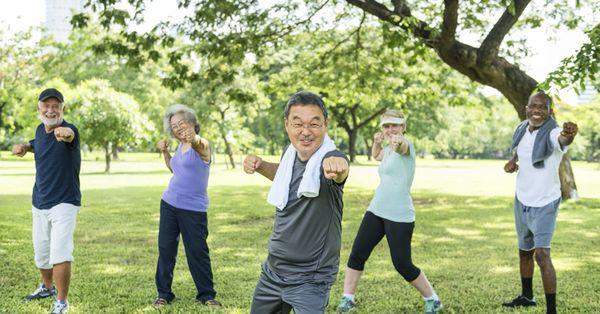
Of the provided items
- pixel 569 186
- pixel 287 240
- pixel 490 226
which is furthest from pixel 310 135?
pixel 569 186

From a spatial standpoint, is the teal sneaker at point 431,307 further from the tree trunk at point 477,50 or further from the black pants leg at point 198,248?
the tree trunk at point 477,50

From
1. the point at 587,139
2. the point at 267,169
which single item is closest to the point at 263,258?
the point at 267,169

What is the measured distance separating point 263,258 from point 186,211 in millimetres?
2924

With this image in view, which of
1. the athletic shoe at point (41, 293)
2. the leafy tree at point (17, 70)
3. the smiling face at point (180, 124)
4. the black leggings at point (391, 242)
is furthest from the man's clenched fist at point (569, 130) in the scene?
the leafy tree at point (17, 70)

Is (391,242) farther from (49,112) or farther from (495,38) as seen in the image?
(495,38)

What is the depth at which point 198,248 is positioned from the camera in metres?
5.68

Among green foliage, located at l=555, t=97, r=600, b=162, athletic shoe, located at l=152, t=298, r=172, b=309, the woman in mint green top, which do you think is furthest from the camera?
green foliage, located at l=555, t=97, r=600, b=162

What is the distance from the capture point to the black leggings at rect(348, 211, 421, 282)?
5246 millimetres

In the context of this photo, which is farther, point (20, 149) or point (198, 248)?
point (198, 248)

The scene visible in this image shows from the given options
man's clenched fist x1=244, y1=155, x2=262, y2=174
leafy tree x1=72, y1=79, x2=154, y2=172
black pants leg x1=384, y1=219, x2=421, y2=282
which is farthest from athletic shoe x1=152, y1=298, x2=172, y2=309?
leafy tree x1=72, y1=79, x2=154, y2=172

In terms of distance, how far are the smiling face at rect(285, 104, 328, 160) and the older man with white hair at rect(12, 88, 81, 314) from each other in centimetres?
271

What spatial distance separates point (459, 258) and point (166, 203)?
464cm

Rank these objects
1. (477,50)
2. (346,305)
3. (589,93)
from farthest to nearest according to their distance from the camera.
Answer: (589,93), (477,50), (346,305)

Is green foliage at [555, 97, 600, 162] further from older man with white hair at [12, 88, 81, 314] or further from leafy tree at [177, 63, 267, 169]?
older man with white hair at [12, 88, 81, 314]
